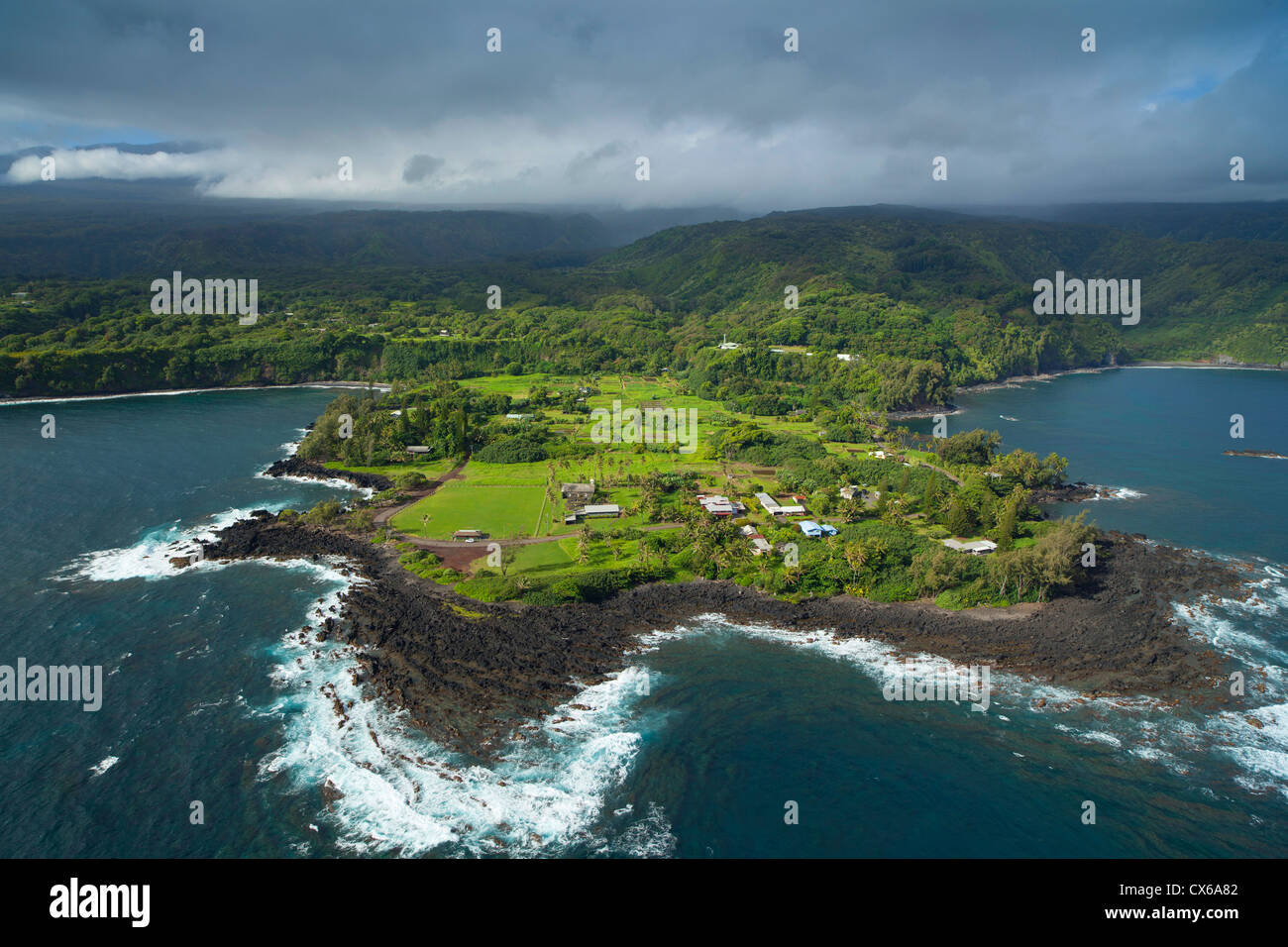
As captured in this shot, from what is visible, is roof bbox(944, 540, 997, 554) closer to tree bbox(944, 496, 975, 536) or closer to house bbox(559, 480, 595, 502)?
tree bbox(944, 496, 975, 536)

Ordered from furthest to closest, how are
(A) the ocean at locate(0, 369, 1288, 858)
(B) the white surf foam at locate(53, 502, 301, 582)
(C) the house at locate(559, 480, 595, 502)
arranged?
(C) the house at locate(559, 480, 595, 502), (B) the white surf foam at locate(53, 502, 301, 582), (A) the ocean at locate(0, 369, 1288, 858)

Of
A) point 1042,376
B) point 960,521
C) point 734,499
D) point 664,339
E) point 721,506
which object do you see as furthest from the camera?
point 664,339

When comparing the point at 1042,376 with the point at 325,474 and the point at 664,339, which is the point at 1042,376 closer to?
the point at 664,339

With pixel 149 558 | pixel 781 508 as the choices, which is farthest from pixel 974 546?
pixel 149 558

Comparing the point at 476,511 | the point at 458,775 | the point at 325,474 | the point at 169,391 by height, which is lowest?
the point at 458,775

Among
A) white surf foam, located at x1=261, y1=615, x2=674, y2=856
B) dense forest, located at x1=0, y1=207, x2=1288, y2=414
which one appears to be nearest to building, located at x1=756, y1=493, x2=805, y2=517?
white surf foam, located at x1=261, y1=615, x2=674, y2=856

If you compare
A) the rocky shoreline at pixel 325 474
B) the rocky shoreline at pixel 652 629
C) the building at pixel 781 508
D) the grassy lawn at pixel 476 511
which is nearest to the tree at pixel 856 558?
the rocky shoreline at pixel 652 629

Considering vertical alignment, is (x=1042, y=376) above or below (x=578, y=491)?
above
